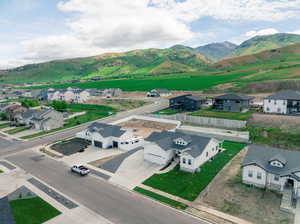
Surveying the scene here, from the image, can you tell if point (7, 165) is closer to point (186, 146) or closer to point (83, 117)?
point (186, 146)

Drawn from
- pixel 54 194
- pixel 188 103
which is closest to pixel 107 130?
pixel 54 194

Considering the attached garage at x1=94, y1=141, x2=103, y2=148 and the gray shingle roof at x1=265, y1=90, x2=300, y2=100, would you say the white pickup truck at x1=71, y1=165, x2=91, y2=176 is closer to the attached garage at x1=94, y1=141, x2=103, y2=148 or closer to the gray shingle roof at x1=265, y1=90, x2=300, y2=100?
the attached garage at x1=94, y1=141, x2=103, y2=148

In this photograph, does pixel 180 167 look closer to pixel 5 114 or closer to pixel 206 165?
pixel 206 165

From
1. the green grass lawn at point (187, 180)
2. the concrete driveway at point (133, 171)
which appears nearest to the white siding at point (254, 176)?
the green grass lawn at point (187, 180)

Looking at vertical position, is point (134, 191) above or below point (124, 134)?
below

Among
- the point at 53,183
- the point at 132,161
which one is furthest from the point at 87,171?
the point at 132,161

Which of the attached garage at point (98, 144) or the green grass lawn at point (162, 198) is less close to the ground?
the attached garage at point (98, 144)

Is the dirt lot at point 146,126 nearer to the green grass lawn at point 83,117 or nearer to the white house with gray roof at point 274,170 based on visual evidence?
the green grass lawn at point 83,117
